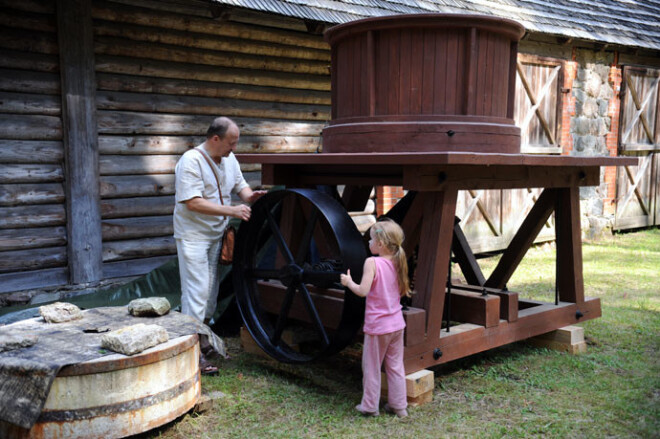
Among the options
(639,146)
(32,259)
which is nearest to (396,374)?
A: (32,259)

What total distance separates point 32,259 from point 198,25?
9.36 ft

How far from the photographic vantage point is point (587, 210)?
1134cm

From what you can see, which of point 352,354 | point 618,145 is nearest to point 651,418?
point 352,354

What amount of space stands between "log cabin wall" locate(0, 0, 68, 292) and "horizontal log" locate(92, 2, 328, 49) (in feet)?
1.80

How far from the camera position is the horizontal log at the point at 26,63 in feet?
17.9

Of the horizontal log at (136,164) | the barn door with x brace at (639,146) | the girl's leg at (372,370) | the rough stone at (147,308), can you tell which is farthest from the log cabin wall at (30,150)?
the barn door with x brace at (639,146)

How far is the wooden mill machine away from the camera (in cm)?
402

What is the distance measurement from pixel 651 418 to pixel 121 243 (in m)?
4.76

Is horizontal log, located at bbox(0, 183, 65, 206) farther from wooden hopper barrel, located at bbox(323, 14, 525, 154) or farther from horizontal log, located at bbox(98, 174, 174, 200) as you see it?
wooden hopper barrel, located at bbox(323, 14, 525, 154)

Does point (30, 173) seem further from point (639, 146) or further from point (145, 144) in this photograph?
point (639, 146)

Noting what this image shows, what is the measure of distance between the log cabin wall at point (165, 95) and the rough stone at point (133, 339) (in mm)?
2938

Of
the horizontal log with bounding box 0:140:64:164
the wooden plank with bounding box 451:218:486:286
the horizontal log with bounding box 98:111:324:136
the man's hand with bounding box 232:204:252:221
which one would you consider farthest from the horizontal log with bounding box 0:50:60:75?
the wooden plank with bounding box 451:218:486:286

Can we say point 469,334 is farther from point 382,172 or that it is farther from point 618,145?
point 618,145

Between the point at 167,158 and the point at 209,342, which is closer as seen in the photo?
the point at 209,342
